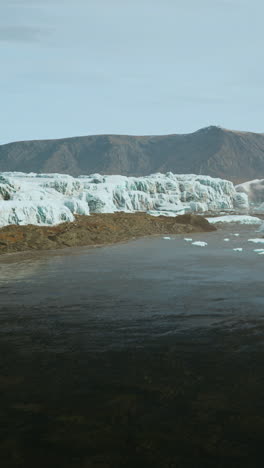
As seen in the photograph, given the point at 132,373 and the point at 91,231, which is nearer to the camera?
the point at 132,373

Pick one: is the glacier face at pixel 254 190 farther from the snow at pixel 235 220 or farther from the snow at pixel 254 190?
the snow at pixel 235 220

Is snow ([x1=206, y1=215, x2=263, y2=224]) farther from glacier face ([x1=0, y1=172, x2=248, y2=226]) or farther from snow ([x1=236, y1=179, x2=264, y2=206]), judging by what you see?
snow ([x1=236, y1=179, x2=264, y2=206])

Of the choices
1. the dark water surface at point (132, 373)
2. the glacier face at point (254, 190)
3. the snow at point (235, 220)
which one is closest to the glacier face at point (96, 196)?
the snow at point (235, 220)

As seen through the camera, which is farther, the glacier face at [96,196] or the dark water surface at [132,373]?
the glacier face at [96,196]

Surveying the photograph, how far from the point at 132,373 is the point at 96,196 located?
133 ft

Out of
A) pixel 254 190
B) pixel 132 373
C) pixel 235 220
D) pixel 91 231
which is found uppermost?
pixel 91 231

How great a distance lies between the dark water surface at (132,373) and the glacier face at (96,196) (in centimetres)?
1595

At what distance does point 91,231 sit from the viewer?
31.9 m

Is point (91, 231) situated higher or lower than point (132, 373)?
higher

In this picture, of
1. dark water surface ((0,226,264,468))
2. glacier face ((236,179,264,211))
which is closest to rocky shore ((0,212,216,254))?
dark water surface ((0,226,264,468))

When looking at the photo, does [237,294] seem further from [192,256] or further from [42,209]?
[42,209]

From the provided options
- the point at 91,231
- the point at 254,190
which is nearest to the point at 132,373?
the point at 91,231

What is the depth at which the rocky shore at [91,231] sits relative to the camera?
27.2 m

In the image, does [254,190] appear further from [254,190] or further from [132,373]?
[132,373]
